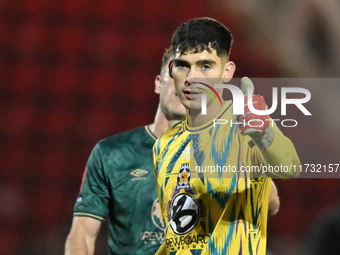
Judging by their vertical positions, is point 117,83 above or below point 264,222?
above

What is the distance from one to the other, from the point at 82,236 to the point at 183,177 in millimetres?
1056

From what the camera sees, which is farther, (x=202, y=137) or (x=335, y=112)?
(x=335, y=112)

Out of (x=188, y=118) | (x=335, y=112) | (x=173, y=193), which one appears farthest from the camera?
(x=335, y=112)

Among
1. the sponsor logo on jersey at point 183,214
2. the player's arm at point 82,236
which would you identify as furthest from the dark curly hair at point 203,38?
the player's arm at point 82,236

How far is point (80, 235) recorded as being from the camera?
2.72m

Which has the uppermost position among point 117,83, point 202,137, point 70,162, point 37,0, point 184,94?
point 37,0

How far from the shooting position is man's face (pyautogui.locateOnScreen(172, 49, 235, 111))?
182cm

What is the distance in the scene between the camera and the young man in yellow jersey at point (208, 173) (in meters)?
1.73

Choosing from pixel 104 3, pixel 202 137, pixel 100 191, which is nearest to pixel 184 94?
pixel 202 137

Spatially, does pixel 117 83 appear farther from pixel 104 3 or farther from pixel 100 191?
pixel 100 191

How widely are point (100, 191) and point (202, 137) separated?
42.1 inches

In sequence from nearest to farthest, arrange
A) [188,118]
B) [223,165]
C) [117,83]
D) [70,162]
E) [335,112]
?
[223,165]
[188,118]
[335,112]
[70,162]
[117,83]

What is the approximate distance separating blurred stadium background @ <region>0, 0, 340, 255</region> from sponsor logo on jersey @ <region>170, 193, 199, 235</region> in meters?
3.14

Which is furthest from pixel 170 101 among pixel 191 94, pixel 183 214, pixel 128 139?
pixel 183 214
